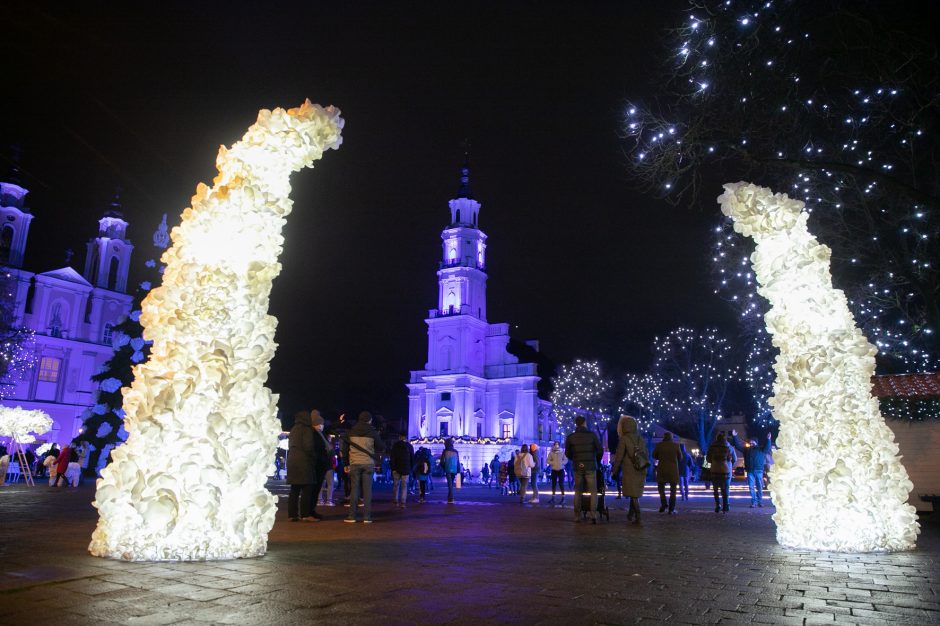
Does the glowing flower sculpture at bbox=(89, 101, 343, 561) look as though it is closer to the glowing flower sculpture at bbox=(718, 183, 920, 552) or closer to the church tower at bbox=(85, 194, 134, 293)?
the glowing flower sculpture at bbox=(718, 183, 920, 552)

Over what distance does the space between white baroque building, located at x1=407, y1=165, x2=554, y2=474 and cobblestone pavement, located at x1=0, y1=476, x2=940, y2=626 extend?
64.3 meters

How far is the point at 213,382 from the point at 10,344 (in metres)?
39.3

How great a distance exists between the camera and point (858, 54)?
37.4 ft

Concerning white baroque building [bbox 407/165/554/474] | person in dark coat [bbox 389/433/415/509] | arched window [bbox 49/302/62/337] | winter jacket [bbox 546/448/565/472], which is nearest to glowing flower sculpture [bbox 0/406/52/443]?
person in dark coat [bbox 389/433/415/509]

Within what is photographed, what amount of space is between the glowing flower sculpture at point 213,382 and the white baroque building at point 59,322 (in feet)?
162

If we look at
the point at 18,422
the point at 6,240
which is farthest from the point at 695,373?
the point at 6,240

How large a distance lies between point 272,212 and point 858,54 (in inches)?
411

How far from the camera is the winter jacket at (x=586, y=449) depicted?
12.1m

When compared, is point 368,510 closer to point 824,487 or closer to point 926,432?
point 824,487

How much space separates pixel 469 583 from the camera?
17.3ft

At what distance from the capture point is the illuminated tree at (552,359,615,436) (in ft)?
203

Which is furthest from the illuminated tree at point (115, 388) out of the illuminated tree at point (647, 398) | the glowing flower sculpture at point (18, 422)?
the illuminated tree at point (647, 398)

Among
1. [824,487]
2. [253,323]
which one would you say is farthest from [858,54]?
[253,323]

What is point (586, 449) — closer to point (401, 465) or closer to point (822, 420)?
point (822, 420)
